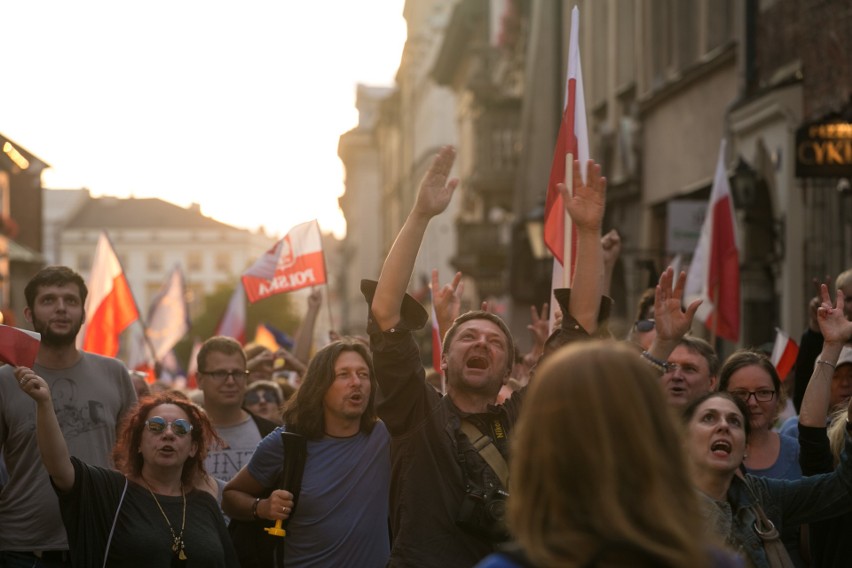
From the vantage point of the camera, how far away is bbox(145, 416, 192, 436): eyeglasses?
6.54m

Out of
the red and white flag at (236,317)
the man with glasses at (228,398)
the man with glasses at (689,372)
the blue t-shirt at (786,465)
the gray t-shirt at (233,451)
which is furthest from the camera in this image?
the red and white flag at (236,317)

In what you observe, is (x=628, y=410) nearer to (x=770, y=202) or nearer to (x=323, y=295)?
(x=323, y=295)

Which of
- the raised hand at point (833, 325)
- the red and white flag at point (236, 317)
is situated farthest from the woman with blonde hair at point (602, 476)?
the red and white flag at point (236, 317)

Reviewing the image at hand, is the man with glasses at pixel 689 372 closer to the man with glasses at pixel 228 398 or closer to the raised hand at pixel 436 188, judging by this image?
the raised hand at pixel 436 188

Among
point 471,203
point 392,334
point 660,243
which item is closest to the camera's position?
point 392,334

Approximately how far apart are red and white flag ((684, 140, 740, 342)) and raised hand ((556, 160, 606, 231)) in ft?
18.9

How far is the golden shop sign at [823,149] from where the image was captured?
12.6 m

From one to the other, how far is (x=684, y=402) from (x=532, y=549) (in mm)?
3797

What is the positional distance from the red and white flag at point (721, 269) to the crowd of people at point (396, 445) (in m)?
3.21

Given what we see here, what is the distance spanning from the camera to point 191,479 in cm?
663

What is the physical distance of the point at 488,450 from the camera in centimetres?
531

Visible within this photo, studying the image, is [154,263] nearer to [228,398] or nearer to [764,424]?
[228,398]

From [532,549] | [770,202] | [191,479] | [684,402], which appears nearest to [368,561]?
[191,479]

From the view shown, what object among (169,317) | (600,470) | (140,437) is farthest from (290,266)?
(600,470)
